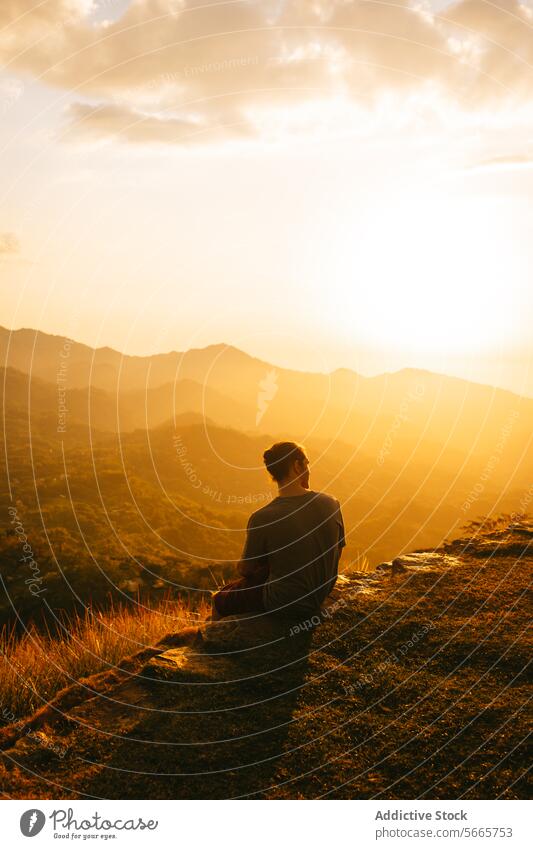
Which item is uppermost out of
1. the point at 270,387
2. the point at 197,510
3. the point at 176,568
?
the point at 270,387

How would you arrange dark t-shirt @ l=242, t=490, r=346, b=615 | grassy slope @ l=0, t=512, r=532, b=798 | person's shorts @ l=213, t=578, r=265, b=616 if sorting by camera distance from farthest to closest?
person's shorts @ l=213, t=578, r=265, b=616 → dark t-shirt @ l=242, t=490, r=346, b=615 → grassy slope @ l=0, t=512, r=532, b=798

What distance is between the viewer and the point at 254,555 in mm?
7766

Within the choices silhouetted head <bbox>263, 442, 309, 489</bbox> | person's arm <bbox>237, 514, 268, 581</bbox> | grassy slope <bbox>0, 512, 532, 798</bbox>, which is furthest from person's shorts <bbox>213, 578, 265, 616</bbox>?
silhouetted head <bbox>263, 442, 309, 489</bbox>

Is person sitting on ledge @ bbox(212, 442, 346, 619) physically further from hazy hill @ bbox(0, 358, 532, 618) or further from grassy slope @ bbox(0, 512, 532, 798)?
hazy hill @ bbox(0, 358, 532, 618)

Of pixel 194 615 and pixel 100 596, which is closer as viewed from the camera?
pixel 194 615

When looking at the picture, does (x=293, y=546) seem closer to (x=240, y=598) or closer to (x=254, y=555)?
(x=254, y=555)

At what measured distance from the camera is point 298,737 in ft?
18.7

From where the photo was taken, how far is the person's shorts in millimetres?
8023

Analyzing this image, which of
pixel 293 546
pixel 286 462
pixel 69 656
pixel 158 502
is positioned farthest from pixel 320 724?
pixel 158 502

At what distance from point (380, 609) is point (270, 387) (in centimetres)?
793

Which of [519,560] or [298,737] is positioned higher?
[519,560]

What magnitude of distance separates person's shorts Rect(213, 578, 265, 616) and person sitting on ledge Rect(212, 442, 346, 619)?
0.04ft
